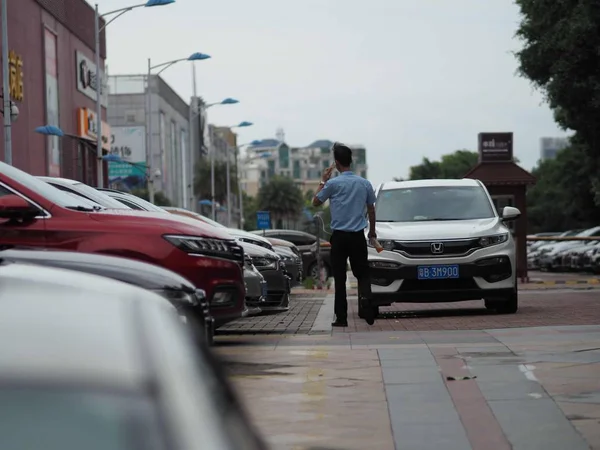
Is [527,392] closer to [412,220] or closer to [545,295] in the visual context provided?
[412,220]

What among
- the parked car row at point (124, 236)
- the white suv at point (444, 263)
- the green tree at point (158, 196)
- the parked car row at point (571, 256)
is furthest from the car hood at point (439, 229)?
the green tree at point (158, 196)

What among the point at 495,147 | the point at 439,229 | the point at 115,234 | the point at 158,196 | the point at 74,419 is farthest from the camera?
the point at 158,196

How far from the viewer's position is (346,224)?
1260cm

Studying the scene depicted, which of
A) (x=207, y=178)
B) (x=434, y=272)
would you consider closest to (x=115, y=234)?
(x=434, y=272)

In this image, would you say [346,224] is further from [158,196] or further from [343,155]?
[158,196]

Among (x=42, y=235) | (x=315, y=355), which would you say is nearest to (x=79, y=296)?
(x=42, y=235)

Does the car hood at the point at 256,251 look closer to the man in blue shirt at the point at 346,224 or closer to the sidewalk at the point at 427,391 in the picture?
the man in blue shirt at the point at 346,224

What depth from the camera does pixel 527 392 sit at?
719 centimetres

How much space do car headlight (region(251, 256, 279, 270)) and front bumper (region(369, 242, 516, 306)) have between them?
1203 mm

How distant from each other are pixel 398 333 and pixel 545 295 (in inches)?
349

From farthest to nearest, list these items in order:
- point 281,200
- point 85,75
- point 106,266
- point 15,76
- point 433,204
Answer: point 281,200 < point 85,75 < point 15,76 < point 433,204 < point 106,266

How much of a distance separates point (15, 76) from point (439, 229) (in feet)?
111

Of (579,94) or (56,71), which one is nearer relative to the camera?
(579,94)

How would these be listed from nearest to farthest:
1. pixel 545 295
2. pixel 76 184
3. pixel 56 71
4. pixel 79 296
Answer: pixel 79 296 → pixel 76 184 → pixel 545 295 → pixel 56 71
